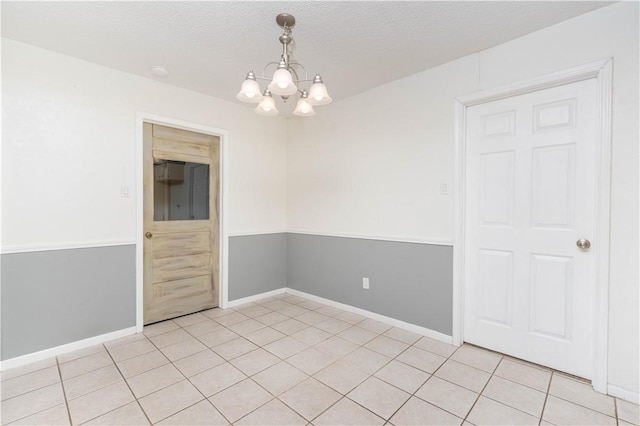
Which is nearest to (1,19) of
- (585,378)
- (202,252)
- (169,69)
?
(169,69)

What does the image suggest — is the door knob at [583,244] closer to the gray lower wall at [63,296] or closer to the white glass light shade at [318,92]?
the white glass light shade at [318,92]

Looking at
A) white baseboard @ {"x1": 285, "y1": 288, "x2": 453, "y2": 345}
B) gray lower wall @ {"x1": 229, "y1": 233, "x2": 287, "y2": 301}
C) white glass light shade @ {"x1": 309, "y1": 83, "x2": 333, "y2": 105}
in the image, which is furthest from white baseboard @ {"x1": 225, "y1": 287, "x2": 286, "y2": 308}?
white glass light shade @ {"x1": 309, "y1": 83, "x2": 333, "y2": 105}

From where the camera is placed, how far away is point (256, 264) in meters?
3.88

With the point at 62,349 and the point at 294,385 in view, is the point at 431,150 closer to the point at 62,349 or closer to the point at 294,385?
the point at 294,385

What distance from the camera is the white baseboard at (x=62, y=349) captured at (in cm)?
225

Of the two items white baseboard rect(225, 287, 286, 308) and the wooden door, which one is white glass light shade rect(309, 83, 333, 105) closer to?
the wooden door

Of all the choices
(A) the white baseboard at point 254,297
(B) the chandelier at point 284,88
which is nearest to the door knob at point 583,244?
(B) the chandelier at point 284,88

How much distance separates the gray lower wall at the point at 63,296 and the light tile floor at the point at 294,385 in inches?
7.6

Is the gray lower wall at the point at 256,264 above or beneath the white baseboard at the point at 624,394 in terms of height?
above

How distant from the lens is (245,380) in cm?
209

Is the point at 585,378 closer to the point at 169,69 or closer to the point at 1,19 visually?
the point at 169,69

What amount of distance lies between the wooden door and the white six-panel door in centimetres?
277

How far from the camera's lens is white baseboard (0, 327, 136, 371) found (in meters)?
2.25

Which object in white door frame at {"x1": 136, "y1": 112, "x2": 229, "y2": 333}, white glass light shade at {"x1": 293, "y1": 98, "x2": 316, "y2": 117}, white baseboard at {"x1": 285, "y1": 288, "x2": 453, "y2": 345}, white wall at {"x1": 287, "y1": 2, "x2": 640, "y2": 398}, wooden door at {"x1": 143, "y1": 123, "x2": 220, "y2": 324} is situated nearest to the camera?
white wall at {"x1": 287, "y1": 2, "x2": 640, "y2": 398}
